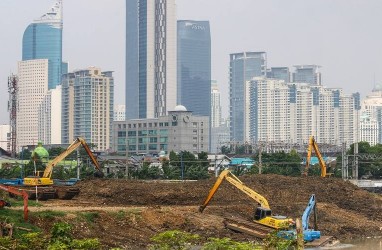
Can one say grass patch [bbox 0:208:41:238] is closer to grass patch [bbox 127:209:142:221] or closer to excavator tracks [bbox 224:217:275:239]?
grass patch [bbox 127:209:142:221]

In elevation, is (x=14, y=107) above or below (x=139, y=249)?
above

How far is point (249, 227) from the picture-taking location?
44.2m

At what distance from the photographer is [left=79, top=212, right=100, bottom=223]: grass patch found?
1663 inches

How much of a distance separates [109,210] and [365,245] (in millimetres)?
12884

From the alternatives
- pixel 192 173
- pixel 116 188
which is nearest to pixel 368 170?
pixel 192 173

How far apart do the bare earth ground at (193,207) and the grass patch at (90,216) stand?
0.17 feet

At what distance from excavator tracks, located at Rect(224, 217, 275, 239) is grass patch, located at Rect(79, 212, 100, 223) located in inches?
265

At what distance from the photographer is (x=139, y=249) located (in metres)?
39.0

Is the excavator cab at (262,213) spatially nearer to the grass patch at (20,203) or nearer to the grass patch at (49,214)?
the grass patch at (49,214)

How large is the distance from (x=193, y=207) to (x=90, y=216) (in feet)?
34.3

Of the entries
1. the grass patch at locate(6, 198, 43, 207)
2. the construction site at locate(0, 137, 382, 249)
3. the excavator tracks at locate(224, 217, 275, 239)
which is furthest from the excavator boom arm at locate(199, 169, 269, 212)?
the grass patch at locate(6, 198, 43, 207)

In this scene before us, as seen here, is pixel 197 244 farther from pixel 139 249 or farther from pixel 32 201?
pixel 32 201

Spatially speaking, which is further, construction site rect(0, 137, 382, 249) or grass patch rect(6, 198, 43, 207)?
grass patch rect(6, 198, 43, 207)

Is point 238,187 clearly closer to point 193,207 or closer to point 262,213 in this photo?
point 262,213
